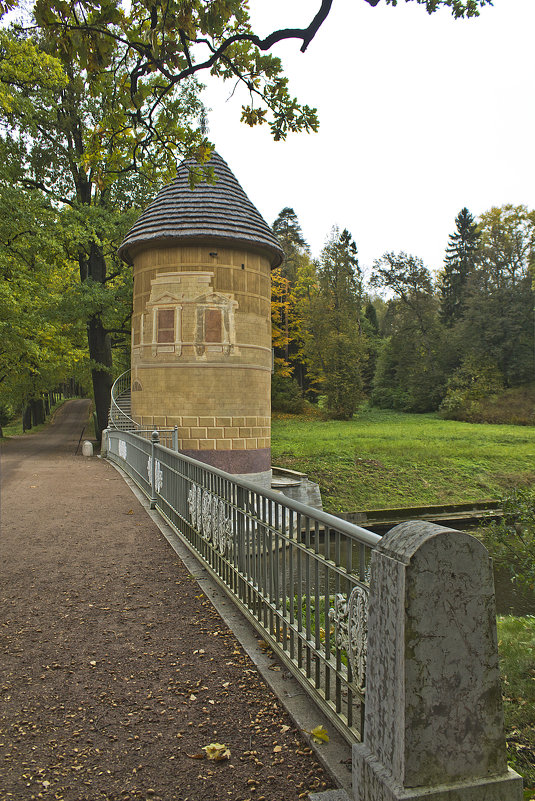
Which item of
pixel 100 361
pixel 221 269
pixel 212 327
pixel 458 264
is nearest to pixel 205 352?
pixel 212 327

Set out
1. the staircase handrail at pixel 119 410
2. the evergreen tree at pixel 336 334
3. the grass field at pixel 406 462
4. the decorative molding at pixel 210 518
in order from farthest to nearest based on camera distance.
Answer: the evergreen tree at pixel 336 334, the grass field at pixel 406 462, the staircase handrail at pixel 119 410, the decorative molding at pixel 210 518

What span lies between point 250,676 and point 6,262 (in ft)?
77.0

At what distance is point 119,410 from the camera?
23312 mm

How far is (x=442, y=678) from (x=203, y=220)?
1813 cm

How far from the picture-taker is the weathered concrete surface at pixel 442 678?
2451 millimetres

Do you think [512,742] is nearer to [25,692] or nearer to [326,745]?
[326,745]

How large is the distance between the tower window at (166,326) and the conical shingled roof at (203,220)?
226 cm

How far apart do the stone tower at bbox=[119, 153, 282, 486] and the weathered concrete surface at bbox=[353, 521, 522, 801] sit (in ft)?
53.6

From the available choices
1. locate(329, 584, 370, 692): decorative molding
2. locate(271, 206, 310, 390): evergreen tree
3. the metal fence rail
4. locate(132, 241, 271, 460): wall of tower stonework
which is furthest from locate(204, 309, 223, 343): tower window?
locate(271, 206, 310, 390): evergreen tree

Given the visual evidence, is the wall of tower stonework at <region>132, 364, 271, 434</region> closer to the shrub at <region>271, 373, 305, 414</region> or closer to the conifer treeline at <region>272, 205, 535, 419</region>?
the conifer treeline at <region>272, 205, 535, 419</region>

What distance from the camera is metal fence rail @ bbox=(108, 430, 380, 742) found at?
324cm

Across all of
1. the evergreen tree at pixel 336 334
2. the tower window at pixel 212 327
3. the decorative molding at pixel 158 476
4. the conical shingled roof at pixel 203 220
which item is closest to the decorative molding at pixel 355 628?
the decorative molding at pixel 158 476

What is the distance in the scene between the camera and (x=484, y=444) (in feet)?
107

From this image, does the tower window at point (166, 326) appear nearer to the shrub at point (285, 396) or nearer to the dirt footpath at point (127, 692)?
the dirt footpath at point (127, 692)
